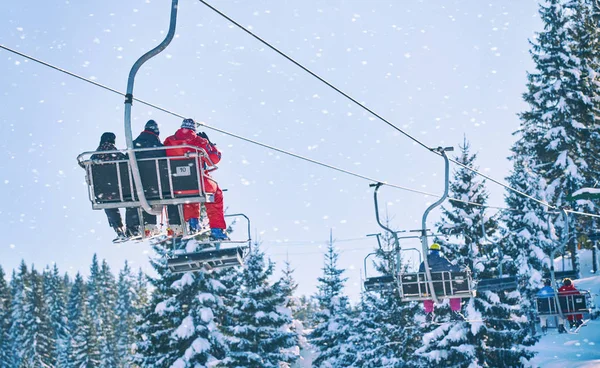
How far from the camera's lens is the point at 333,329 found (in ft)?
141

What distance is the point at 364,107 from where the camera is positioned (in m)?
9.54

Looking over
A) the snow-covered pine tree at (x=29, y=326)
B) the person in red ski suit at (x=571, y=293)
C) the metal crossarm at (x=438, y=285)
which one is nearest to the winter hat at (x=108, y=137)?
the metal crossarm at (x=438, y=285)

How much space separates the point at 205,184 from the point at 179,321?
21238 mm

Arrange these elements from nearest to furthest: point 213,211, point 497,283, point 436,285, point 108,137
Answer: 1. point 108,137
2. point 213,211
3. point 436,285
4. point 497,283

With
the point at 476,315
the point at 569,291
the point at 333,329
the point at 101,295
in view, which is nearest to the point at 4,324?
the point at 101,295

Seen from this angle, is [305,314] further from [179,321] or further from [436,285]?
[436,285]

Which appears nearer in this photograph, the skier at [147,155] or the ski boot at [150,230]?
the skier at [147,155]

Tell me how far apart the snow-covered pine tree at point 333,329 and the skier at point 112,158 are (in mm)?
33021

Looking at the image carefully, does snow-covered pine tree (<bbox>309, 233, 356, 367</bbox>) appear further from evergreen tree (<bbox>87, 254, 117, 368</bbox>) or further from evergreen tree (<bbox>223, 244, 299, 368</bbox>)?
evergreen tree (<bbox>87, 254, 117, 368</bbox>)

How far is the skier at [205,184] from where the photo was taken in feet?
28.6

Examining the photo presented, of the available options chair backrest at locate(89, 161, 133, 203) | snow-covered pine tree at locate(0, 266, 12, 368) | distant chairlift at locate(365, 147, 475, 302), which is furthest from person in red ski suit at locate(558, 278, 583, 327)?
snow-covered pine tree at locate(0, 266, 12, 368)

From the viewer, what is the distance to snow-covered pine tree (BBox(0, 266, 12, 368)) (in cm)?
9243

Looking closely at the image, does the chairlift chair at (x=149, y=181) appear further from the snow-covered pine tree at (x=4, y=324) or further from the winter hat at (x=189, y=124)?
the snow-covered pine tree at (x=4, y=324)

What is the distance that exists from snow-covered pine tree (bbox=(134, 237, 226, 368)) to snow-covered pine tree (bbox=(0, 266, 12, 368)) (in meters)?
73.9
